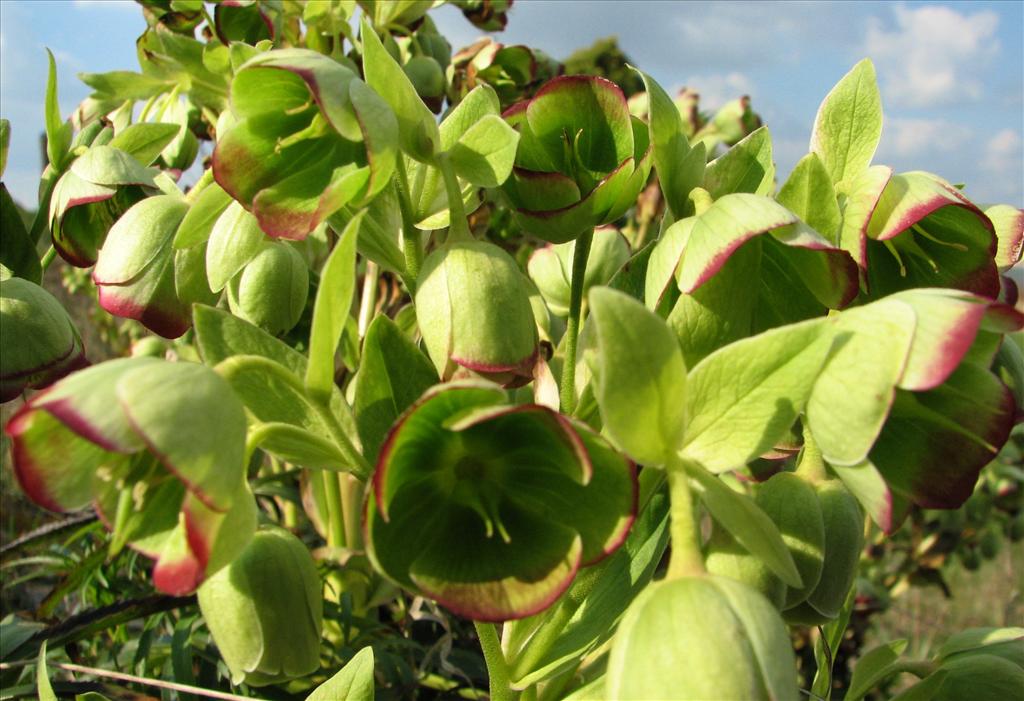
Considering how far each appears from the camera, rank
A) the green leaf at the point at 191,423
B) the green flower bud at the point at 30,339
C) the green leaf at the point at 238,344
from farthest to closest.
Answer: the green flower bud at the point at 30,339
the green leaf at the point at 238,344
the green leaf at the point at 191,423

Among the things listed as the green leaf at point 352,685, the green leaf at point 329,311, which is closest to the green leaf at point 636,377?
the green leaf at point 329,311

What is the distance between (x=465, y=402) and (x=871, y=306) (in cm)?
18

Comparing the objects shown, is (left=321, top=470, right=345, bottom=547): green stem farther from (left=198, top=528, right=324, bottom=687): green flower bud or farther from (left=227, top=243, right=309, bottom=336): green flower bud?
(left=198, top=528, right=324, bottom=687): green flower bud

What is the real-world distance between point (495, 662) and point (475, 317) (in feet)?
0.64

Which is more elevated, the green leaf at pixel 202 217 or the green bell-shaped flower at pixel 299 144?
the green bell-shaped flower at pixel 299 144

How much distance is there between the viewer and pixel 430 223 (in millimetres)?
548

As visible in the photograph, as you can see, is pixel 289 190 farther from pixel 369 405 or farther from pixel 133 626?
pixel 133 626

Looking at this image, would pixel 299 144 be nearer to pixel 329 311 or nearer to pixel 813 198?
pixel 329 311

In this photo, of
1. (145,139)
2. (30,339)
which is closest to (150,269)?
(30,339)

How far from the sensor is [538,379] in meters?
0.60

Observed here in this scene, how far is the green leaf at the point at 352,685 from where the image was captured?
1.66ft

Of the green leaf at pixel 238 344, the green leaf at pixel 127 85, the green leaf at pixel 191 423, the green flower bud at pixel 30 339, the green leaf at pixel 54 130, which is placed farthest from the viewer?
the green leaf at pixel 127 85

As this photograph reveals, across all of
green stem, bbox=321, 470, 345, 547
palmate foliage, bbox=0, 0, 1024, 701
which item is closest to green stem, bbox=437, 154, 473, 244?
palmate foliage, bbox=0, 0, 1024, 701

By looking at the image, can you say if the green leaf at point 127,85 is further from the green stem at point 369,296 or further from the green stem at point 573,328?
the green stem at point 573,328
